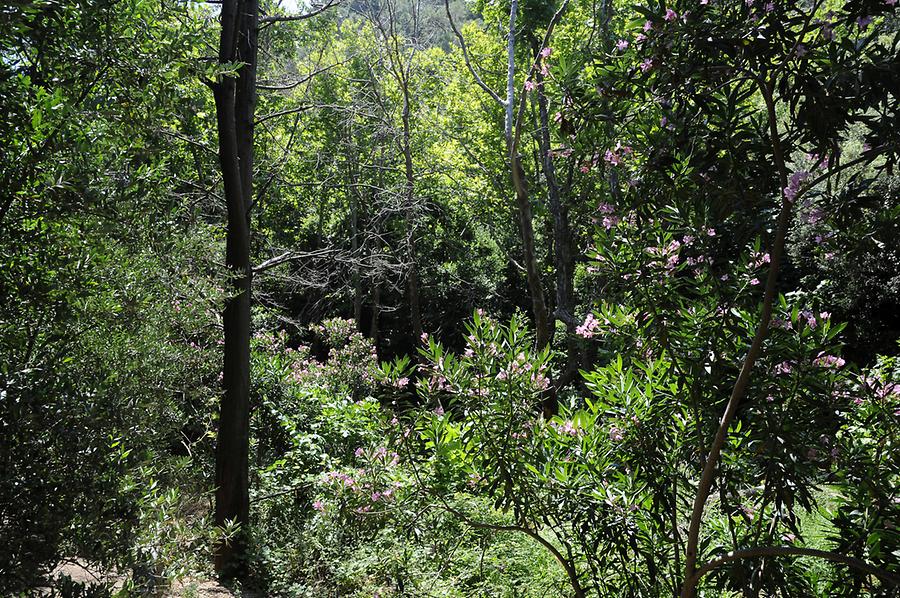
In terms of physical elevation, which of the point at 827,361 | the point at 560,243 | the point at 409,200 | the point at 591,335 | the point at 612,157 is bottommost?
the point at 827,361

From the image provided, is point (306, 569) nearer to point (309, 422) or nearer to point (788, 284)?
point (309, 422)

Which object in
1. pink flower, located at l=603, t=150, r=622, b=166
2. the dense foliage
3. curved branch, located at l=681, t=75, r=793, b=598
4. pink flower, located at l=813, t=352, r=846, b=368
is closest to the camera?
the dense foliage

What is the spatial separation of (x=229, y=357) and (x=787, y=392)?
4.31 metres

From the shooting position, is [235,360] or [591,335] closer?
[591,335]

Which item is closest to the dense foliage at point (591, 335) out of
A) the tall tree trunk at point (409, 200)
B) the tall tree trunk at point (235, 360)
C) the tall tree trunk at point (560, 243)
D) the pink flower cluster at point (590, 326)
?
the pink flower cluster at point (590, 326)

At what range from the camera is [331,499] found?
204 inches

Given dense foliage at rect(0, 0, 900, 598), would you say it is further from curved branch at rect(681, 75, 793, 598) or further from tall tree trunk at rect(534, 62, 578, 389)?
tall tree trunk at rect(534, 62, 578, 389)

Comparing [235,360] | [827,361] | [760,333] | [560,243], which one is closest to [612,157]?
[760,333]

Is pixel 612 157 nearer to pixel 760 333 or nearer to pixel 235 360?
pixel 760 333

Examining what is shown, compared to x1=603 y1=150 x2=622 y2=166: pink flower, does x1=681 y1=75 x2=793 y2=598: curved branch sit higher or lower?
lower

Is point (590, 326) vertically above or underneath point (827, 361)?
above

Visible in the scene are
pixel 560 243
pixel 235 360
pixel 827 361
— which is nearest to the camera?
pixel 827 361

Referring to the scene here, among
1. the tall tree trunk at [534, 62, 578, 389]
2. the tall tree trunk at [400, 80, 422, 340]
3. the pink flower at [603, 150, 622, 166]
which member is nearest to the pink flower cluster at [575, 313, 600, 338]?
the pink flower at [603, 150, 622, 166]

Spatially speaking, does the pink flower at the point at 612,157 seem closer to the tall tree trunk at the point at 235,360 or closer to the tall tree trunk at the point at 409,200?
the tall tree trunk at the point at 235,360
